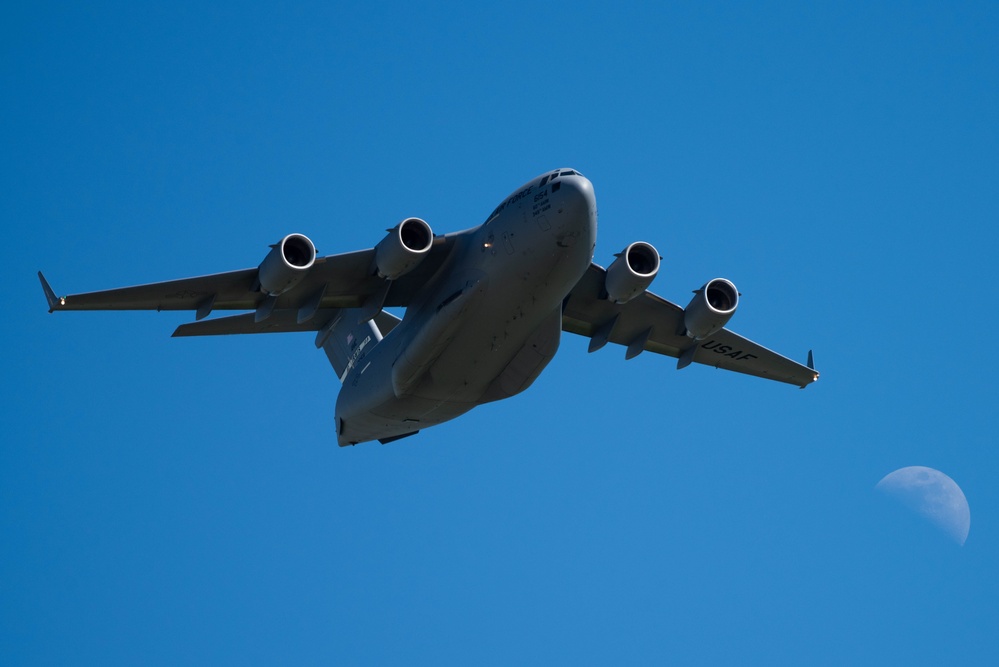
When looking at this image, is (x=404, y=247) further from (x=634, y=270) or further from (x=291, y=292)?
(x=634, y=270)

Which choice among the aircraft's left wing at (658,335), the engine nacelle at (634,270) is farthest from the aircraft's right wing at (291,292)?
the aircraft's left wing at (658,335)

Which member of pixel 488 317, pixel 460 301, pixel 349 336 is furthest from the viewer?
pixel 349 336

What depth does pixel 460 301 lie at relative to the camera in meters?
14.9

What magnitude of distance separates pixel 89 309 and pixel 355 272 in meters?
3.39

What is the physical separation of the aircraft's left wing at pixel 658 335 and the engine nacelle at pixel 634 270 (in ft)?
2.76

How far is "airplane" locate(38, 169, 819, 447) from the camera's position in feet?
47.4

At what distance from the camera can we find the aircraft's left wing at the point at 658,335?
17.5m

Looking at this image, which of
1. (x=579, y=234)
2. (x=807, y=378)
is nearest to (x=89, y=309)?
(x=579, y=234)

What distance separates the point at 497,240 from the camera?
14.7 meters

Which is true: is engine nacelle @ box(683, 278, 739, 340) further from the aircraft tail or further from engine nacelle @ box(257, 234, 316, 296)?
engine nacelle @ box(257, 234, 316, 296)

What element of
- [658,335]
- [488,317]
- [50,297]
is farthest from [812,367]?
[50,297]

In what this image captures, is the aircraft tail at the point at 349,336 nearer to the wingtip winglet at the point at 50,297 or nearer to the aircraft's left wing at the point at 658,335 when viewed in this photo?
the aircraft's left wing at the point at 658,335

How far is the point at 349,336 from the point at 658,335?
4787mm

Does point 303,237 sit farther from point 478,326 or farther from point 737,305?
point 737,305
